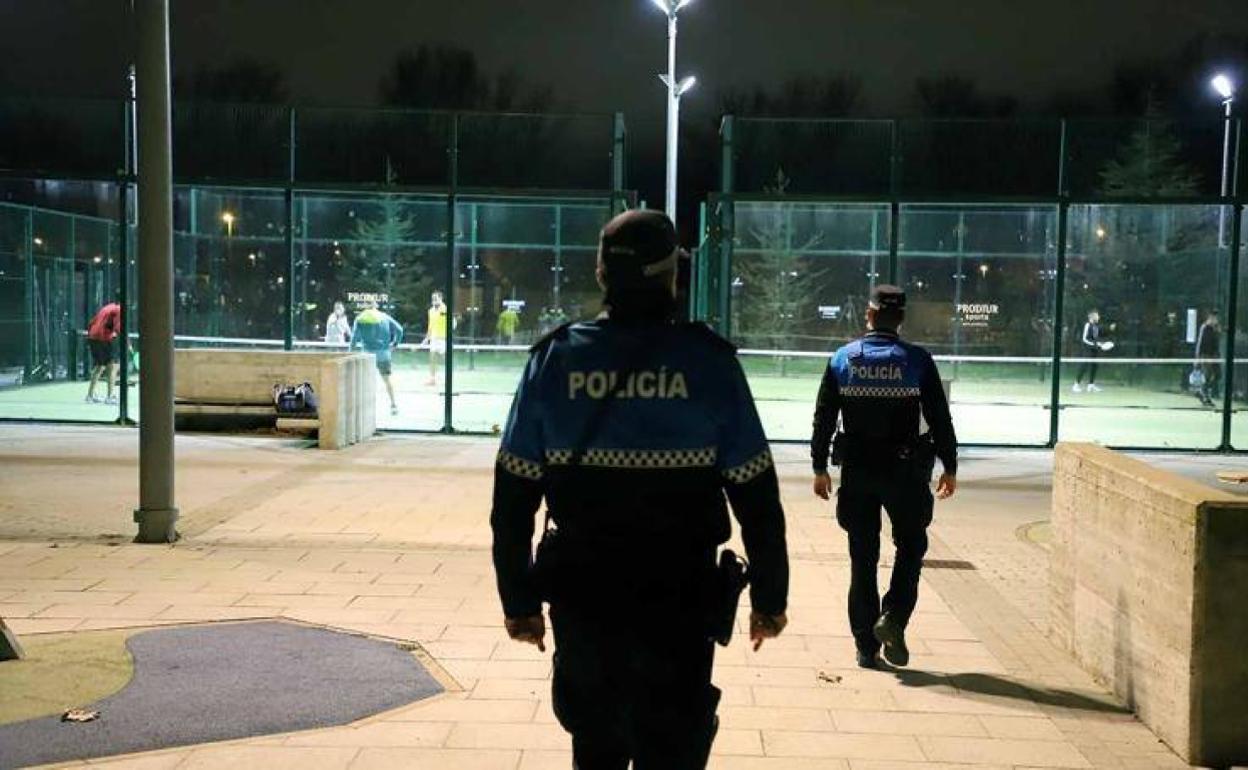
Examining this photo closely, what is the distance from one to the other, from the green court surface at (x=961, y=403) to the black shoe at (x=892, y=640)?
9.66 meters

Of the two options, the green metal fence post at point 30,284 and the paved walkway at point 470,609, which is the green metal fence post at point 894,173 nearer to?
the paved walkway at point 470,609

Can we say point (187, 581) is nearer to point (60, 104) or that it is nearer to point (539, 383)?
point (539, 383)

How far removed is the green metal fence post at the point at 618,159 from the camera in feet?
48.5

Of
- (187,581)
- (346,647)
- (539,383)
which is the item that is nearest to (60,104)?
(187,581)

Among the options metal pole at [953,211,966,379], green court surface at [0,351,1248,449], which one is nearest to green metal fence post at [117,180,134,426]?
green court surface at [0,351,1248,449]

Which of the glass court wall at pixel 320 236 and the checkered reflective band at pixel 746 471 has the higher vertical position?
the glass court wall at pixel 320 236

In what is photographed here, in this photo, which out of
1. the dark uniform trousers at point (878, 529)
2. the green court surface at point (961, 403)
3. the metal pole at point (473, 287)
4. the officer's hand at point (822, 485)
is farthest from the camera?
the metal pole at point (473, 287)

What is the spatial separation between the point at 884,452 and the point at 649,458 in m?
3.02

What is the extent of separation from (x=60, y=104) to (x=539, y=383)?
14776 millimetres

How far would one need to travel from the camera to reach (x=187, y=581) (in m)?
7.37

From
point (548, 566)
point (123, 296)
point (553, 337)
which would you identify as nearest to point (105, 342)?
point (123, 296)

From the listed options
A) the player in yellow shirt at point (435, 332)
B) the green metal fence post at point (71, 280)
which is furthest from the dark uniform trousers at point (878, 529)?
the green metal fence post at point (71, 280)

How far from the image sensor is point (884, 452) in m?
5.79

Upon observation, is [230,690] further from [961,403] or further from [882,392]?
[961,403]
